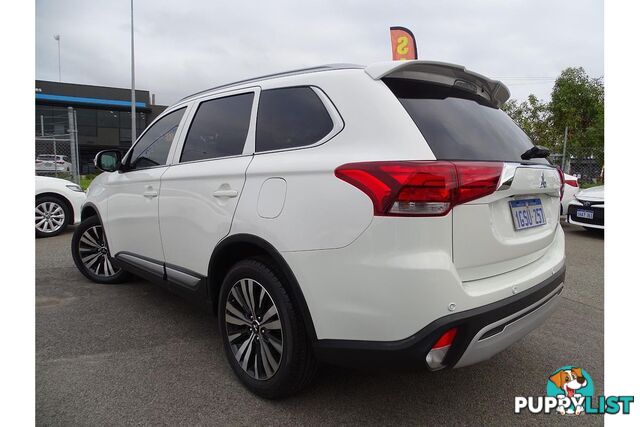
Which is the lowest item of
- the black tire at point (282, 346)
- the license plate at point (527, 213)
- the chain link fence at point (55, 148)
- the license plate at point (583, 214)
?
the black tire at point (282, 346)

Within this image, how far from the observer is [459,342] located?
5.85 feet

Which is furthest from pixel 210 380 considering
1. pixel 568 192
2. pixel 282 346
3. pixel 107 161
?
pixel 568 192

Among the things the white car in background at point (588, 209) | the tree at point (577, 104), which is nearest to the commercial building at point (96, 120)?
the tree at point (577, 104)

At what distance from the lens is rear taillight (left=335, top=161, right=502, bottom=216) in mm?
1739

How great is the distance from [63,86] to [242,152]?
47965mm

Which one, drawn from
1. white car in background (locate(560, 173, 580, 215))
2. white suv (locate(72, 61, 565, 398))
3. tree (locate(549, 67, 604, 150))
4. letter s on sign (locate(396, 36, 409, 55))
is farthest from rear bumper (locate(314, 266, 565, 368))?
tree (locate(549, 67, 604, 150))

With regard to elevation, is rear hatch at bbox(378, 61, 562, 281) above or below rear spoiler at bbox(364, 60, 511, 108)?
below

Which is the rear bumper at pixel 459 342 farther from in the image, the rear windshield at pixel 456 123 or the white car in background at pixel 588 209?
the white car in background at pixel 588 209

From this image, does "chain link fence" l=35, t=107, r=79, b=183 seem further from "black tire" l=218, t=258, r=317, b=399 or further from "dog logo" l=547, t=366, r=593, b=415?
"dog logo" l=547, t=366, r=593, b=415

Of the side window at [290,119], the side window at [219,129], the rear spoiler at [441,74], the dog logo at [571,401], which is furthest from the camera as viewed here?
the side window at [219,129]

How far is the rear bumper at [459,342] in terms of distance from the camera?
1.75 meters

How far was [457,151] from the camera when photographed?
1932 millimetres

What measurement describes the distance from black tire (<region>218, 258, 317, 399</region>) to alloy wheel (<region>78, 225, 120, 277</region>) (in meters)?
2.72

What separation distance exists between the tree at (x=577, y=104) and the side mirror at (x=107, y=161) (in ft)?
90.2
